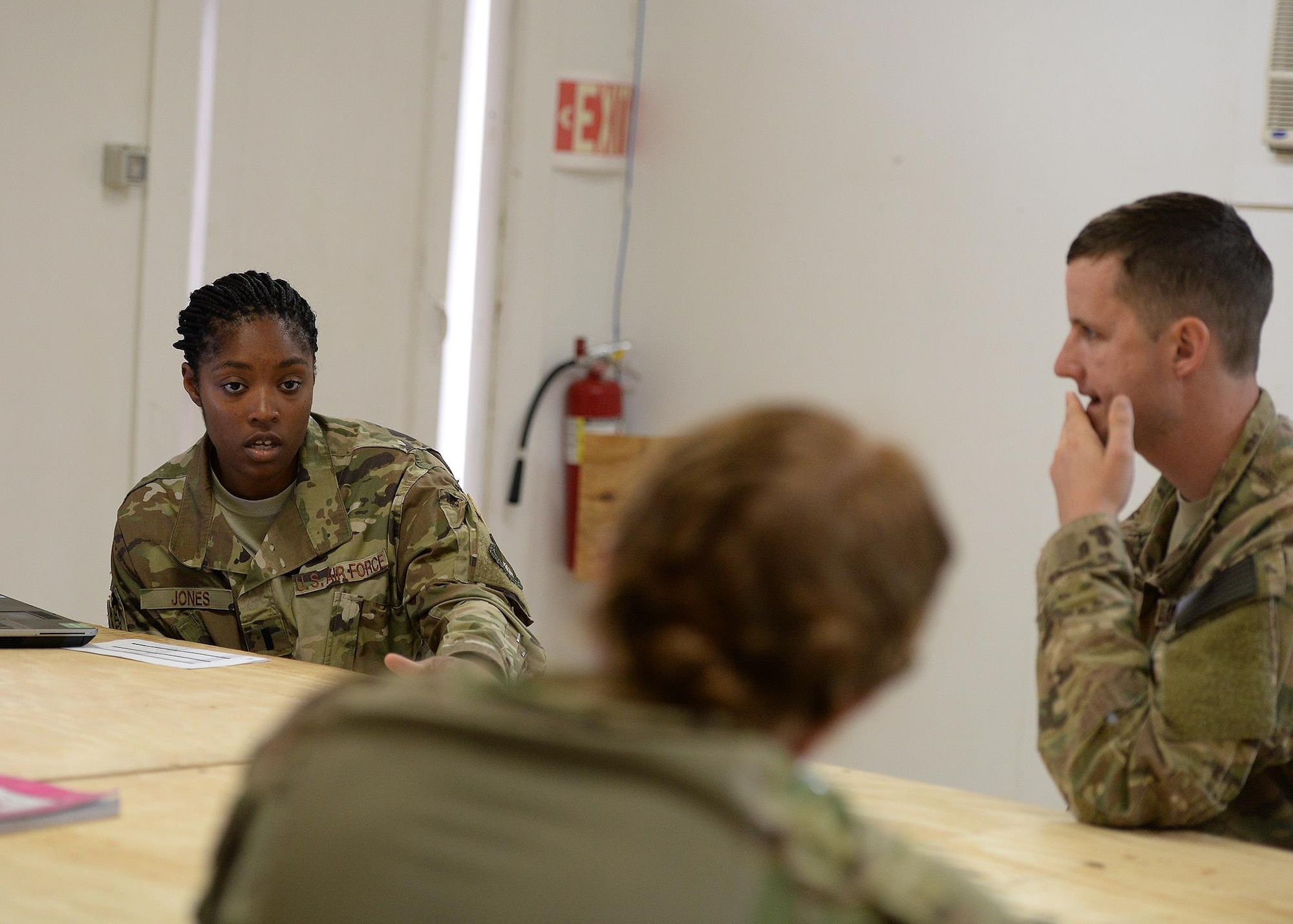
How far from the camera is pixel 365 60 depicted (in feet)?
12.4

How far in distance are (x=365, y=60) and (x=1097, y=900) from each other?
317 centimetres

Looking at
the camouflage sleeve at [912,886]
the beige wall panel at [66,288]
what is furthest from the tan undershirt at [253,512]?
the camouflage sleeve at [912,886]

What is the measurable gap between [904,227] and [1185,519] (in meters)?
1.78

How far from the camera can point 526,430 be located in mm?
3859

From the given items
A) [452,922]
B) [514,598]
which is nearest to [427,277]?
[514,598]

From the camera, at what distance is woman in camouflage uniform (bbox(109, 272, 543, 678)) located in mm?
2389

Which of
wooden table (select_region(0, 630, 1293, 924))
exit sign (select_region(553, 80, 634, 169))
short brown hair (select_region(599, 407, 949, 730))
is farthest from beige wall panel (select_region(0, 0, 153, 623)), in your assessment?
short brown hair (select_region(599, 407, 949, 730))

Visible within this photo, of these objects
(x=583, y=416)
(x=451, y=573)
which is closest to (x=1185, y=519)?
(x=451, y=573)

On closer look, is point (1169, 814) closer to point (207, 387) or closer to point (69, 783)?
point (69, 783)

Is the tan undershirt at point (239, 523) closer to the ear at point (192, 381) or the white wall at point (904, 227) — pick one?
the ear at point (192, 381)

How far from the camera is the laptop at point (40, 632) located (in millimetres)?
2121

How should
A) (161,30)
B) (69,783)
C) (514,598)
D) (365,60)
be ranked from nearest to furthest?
1. (69,783)
2. (514,598)
3. (161,30)
4. (365,60)

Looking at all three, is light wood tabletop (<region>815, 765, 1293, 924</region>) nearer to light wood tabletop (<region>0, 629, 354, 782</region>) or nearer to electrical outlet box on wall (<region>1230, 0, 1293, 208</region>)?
light wood tabletop (<region>0, 629, 354, 782</region>)

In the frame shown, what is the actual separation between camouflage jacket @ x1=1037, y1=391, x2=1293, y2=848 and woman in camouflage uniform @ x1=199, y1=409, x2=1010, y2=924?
80cm
